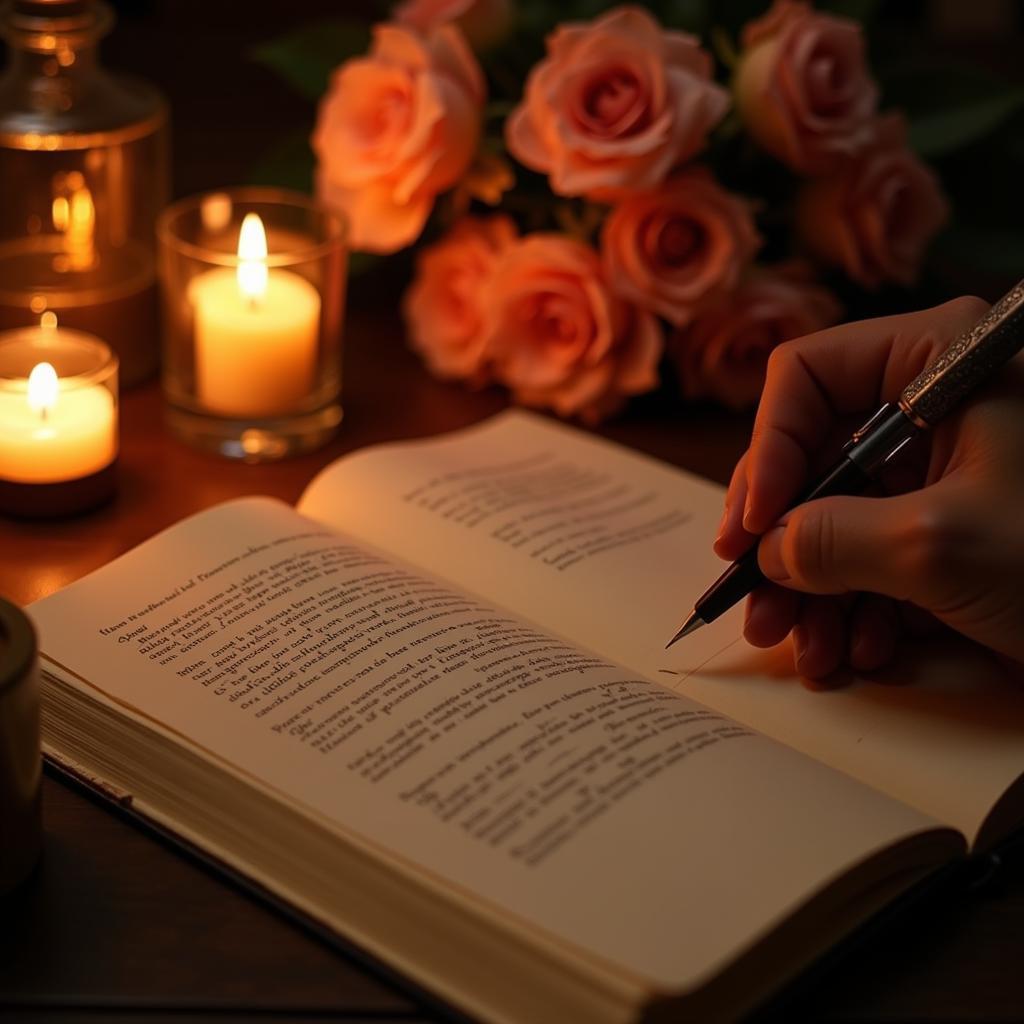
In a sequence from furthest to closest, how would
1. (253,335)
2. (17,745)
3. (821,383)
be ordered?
(253,335)
(821,383)
(17,745)

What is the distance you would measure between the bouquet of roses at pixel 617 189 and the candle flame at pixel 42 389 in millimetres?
283

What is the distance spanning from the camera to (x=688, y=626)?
2.56 ft

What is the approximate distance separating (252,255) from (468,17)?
0.25 m

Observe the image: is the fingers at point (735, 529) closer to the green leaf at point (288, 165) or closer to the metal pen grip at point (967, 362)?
the metal pen grip at point (967, 362)

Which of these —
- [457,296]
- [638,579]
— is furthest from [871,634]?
[457,296]

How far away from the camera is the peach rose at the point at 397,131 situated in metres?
1.04

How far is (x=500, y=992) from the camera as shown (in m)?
0.58

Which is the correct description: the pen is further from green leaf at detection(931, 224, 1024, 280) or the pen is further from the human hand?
green leaf at detection(931, 224, 1024, 280)

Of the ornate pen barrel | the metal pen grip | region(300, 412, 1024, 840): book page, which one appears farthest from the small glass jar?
the metal pen grip

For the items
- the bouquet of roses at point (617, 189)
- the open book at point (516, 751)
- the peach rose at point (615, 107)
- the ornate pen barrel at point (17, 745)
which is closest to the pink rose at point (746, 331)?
the bouquet of roses at point (617, 189)

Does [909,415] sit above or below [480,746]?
above

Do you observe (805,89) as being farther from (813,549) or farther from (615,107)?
(813,549)

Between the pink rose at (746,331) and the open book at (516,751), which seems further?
the pink rose at (746,331)

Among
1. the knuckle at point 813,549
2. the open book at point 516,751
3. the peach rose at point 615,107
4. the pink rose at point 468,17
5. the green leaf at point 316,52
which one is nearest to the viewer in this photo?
the open book at point 516,751
